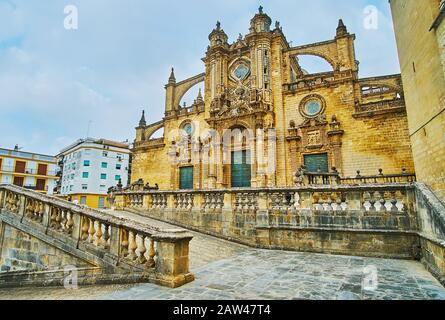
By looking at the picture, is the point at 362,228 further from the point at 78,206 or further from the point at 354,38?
the point at 354,38

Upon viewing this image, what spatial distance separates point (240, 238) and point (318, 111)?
1133 centimetres

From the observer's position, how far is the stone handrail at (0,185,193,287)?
3.93m

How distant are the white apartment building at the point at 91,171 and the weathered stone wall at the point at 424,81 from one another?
124ft

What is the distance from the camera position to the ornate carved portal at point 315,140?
1462 cm

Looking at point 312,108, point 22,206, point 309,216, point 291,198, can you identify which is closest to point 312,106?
point 312,108

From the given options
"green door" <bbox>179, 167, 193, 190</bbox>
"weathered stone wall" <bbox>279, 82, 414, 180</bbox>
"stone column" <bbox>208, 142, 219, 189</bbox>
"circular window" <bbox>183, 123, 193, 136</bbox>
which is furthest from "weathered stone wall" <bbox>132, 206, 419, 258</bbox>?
"circular window" <bbox>183, 123, 193, 136</bbox>

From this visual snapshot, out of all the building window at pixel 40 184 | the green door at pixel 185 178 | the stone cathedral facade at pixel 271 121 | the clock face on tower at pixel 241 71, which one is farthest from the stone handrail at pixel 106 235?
the building window at pixel 40 184

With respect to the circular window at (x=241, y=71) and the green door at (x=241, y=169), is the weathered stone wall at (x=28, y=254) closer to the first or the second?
the green door at (x=241, y=169)

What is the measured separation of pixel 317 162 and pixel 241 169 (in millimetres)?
5213

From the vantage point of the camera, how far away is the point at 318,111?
15.7 m

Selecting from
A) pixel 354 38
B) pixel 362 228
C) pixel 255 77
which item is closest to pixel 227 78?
pixel 255 77

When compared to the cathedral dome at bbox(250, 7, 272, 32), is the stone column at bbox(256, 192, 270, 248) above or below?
below

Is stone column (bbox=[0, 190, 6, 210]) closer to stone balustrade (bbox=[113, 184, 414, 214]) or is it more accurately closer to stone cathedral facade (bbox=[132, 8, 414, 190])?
stone balustrade (bbox=[113, 184, 414, 214])

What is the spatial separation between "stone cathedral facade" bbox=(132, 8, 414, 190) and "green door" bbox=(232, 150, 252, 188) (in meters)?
0.07
